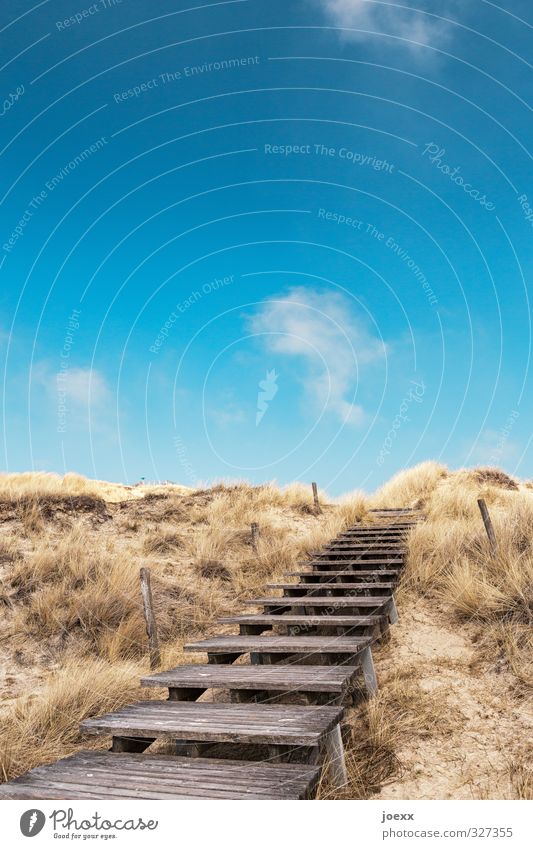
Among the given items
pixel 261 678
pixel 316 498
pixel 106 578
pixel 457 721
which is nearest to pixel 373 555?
pixel 106 578

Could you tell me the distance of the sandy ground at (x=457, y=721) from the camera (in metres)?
4.59

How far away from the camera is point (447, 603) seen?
833cm

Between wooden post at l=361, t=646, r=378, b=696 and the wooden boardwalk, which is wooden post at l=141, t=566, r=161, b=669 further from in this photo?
wooden post at l=361, t=646, r=378, b=696

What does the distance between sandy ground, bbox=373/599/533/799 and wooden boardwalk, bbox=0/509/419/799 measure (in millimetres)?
500

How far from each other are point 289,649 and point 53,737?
254cm

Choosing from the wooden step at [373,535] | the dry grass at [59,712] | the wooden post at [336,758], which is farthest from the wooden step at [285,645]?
the wooden step at [373,535]

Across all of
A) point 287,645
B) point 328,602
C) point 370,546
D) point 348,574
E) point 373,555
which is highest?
point 370,546

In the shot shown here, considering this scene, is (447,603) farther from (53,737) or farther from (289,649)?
(53,737)

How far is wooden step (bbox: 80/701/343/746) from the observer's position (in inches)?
170

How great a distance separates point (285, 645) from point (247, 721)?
191 centimetres

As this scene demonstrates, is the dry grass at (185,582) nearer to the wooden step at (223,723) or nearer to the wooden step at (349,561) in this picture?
the wooden step at (349,561)

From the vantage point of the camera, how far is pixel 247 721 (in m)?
4.72

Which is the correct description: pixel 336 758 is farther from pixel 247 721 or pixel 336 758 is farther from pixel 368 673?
pixel 368 673

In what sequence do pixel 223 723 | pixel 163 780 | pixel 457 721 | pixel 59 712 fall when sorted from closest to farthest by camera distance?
pixel 163 780 < pixel 223 723 < pixel 457 721 < pixel 59 712
